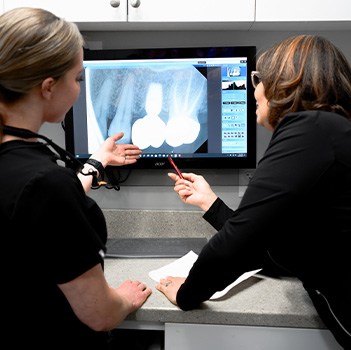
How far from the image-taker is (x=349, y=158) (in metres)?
0.86

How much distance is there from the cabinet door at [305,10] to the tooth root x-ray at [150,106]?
0.36 metres

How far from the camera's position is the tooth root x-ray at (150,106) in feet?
5.41

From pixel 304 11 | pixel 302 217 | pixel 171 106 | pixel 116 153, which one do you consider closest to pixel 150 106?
pixel 171 106

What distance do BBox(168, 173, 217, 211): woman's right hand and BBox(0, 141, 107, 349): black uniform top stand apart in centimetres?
62

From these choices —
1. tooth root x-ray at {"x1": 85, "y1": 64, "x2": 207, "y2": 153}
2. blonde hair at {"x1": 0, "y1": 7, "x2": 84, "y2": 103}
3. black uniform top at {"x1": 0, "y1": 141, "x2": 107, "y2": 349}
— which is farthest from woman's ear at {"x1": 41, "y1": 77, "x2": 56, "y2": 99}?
tooth root x-ray at {"x1": 85, "y1": 64, "x2": 207, "y2": 153}

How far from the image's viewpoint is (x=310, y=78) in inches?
38.0

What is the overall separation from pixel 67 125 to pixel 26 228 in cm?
98

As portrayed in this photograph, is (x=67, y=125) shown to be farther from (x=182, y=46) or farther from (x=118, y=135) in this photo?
(x=182, y=46)

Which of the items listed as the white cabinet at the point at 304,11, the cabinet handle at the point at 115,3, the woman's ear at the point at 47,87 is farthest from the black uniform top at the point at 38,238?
the white cabinet at the point at 304,11

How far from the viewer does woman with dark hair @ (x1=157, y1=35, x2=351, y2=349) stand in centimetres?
87

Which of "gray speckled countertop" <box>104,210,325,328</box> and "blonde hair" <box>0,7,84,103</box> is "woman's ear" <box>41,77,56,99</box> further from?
"gray speckled countertop" <box>104,210,325,328</box>

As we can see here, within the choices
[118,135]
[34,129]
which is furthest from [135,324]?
[118,135]

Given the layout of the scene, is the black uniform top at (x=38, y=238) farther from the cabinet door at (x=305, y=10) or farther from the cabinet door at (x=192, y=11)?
the cabinet door at (x=305, y=10)

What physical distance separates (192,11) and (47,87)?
0.74 meters
